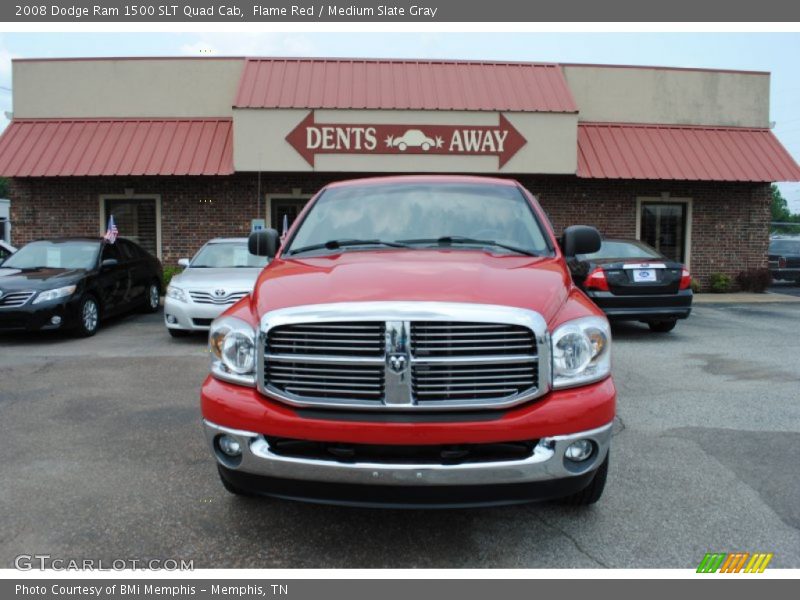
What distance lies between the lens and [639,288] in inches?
361

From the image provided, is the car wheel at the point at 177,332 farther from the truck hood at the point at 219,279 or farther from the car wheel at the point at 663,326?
the car wheel at the point at 663,326

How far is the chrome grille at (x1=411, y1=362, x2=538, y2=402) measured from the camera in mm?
2846

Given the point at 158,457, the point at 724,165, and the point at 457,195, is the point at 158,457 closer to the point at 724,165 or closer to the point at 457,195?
the point at 457,195

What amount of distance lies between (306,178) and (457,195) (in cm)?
1195

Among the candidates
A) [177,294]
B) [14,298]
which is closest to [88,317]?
[14,298]

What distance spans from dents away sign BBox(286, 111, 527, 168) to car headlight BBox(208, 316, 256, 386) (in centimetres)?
1179

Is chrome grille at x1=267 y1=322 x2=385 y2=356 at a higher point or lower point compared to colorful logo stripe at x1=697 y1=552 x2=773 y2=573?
higher

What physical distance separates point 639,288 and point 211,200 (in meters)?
10.6

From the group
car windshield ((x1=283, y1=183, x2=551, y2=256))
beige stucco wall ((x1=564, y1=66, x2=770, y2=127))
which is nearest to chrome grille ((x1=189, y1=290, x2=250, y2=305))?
car windshield ((x1=283, y1=183, x2=551, y2=256))

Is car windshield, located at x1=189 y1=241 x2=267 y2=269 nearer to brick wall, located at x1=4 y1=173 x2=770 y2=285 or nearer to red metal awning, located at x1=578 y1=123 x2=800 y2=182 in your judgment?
brick wall, located at x1=4 y1=173 x2=770 y2=285

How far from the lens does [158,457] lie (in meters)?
4.44

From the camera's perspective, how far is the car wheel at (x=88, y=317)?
9406mm

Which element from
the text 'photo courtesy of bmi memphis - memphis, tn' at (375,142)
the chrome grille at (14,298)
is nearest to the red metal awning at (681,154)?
the text 'photo courtesy of bmi memphis - memphis, tn' at (375,142)

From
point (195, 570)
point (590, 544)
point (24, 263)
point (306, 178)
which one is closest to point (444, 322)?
point (590, 544)
